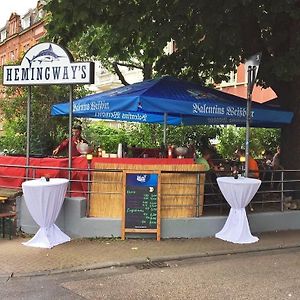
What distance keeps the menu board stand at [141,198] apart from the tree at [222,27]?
348cm

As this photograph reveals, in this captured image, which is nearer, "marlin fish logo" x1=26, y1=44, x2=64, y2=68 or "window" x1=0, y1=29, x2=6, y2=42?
"marlin fish logo" x1=26, y1=44, x2=64, y2=68

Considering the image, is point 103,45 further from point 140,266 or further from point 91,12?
point 140,266

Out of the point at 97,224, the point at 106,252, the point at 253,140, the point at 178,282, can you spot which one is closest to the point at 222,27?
the point at 97,224

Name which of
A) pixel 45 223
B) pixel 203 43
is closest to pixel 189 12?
pixel 203 43

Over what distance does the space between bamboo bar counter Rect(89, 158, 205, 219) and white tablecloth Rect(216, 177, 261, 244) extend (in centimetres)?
57

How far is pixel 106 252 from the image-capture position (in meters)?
Result: 7.97

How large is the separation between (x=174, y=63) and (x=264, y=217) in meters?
5.83

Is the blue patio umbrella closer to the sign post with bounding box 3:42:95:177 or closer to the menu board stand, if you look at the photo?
the sign post with bounding box 3:42:95:177

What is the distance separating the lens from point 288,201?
10414mm

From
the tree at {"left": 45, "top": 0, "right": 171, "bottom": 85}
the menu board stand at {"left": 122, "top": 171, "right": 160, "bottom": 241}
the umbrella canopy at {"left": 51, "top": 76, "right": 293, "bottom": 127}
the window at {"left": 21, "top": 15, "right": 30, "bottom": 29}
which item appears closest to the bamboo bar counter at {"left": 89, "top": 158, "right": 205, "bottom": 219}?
the menu board stand at {"left": 122, "top": 171, "right": 160, "bottom": 241}

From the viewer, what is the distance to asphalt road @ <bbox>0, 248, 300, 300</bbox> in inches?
238

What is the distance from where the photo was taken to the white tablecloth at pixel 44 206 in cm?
834

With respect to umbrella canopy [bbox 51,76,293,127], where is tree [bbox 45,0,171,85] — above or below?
above

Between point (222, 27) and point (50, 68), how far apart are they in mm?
3556
